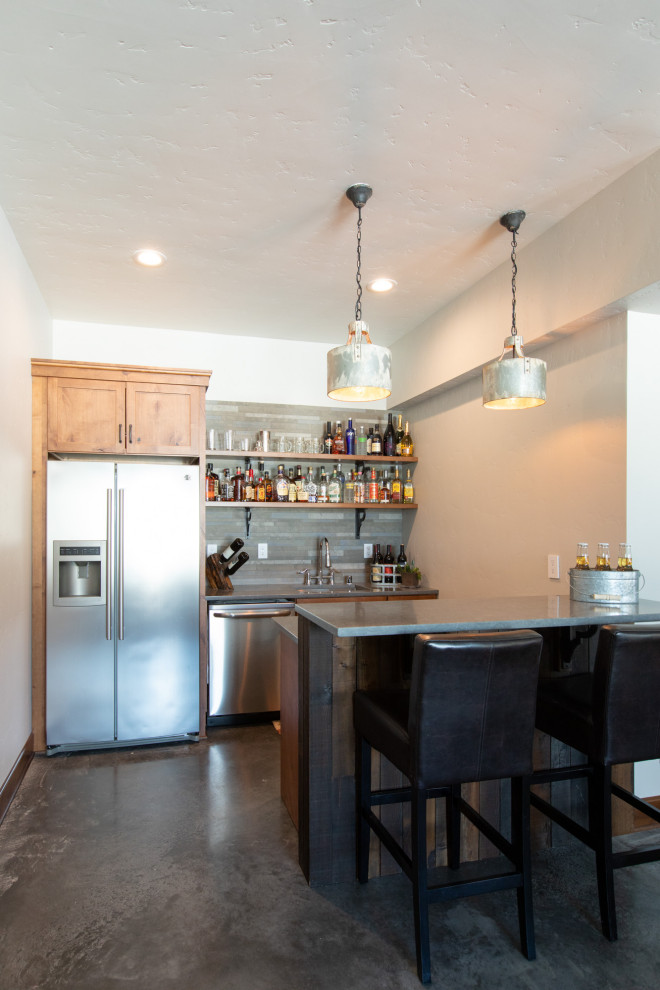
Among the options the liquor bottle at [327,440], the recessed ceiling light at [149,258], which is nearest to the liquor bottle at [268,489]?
the liquor bottle at [327,440]

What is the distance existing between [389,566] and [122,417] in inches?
85.5

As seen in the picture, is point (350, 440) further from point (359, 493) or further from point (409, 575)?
point (409, 575)

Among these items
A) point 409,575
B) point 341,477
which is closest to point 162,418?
point 341,477

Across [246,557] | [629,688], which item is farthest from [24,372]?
[629,688]

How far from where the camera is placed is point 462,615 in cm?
214

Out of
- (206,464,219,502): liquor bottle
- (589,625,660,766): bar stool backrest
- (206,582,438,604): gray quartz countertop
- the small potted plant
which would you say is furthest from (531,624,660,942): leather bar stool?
(206,464,219,502): liquor bottle

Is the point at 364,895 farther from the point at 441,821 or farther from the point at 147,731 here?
the point at 147,731

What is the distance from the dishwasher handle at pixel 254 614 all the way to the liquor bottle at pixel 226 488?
86 cm

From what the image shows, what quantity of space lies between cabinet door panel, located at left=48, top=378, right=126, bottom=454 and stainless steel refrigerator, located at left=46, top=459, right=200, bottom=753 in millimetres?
143

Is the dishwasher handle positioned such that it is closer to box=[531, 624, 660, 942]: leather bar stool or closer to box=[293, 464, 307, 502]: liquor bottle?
box=[293, 464, 307, 502]: liquor bottle

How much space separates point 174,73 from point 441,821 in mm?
2768

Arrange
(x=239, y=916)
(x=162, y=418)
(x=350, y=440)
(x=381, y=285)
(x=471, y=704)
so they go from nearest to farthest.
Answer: (x=471, y=704) → (x=239, y=916) → (x=381, y=285) → (x=162, y=418) → (x=350, y=440)

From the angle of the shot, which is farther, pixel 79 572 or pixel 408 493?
pixel 408 493

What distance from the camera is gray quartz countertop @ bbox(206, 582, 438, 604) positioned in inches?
158
